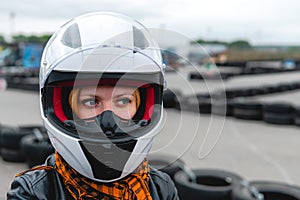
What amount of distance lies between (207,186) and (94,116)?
8.06 ft

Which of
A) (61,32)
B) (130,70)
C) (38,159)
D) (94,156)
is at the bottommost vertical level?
(38,159)

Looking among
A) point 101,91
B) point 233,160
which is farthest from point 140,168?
point 233,160

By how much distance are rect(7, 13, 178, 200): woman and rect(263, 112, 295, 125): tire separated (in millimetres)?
7599

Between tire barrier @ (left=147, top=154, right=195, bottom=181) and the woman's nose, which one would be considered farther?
tire barrier @ (left=147, top=154, right=195, bottom=181)

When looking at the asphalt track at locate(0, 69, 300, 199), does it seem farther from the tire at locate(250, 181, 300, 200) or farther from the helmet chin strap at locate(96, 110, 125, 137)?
the helmet chin strap at locate(96, 110, 125, 137)

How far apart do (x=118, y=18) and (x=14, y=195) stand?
708 millimetres

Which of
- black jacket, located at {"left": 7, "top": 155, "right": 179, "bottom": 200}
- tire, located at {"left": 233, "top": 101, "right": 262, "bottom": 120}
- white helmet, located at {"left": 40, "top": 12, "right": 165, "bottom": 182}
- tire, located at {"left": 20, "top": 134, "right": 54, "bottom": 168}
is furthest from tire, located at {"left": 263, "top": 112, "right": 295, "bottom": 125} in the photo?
black jacket, located at {"left": 7, "top": 155, "right": 179, "bottom": 200}

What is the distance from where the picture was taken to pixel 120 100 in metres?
1.28

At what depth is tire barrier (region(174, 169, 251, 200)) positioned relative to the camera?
3180mm

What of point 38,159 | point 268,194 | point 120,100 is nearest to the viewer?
point 120,100

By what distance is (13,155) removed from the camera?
17.1 feet

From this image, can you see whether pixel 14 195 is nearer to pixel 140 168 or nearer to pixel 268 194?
pixel 140 168

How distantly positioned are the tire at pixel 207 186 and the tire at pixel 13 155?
258 centimetres

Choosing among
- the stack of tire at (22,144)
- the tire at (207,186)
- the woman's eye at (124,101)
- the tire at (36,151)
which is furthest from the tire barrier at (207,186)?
the woman's eye at (124,101)
